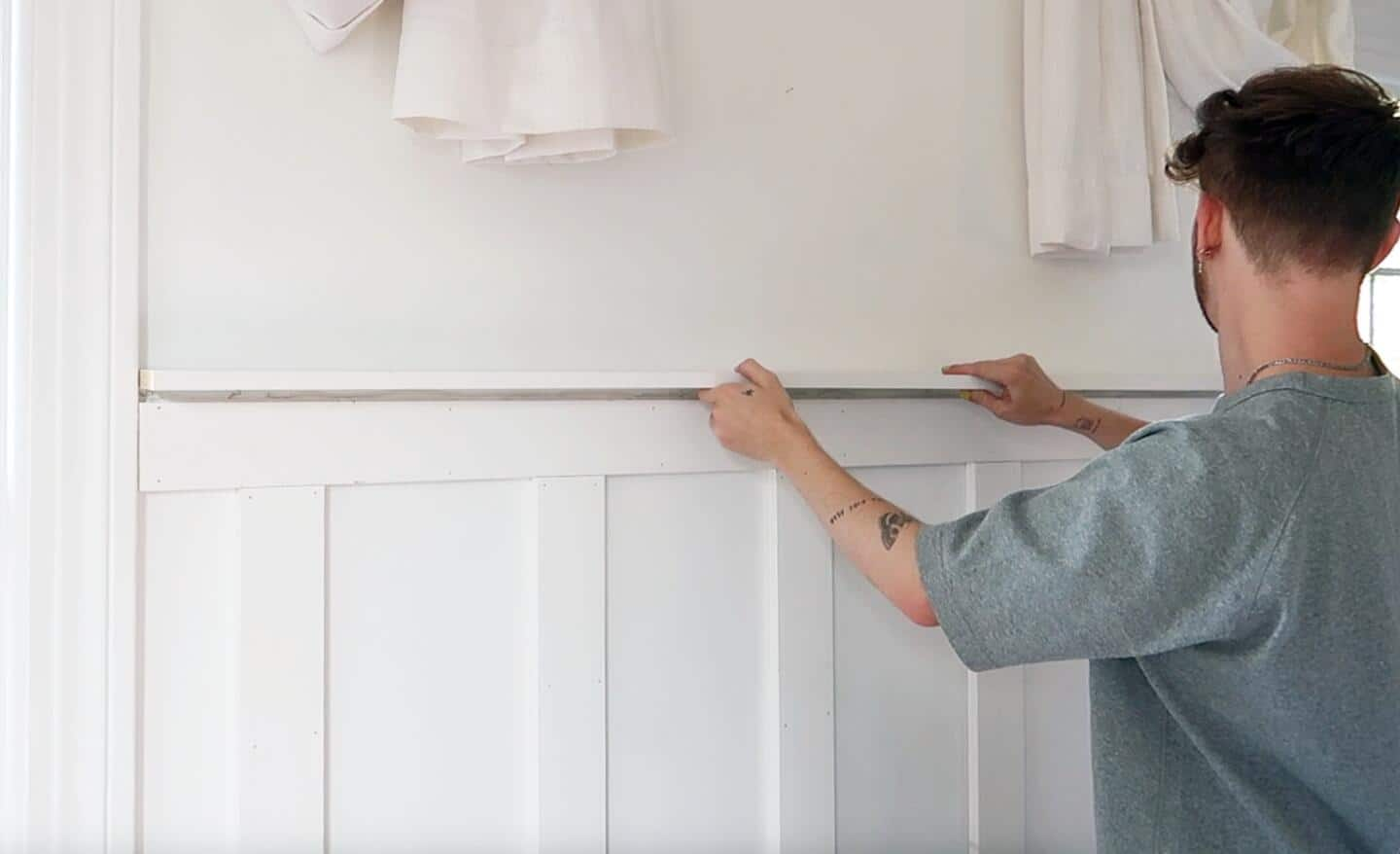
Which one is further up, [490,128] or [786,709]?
[490,128]

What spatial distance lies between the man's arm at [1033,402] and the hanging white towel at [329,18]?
2.40 feet

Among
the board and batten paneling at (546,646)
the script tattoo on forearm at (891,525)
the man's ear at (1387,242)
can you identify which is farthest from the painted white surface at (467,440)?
the man's ear at (1387,242)

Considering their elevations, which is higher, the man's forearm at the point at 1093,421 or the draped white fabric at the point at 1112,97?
the draped white fabric at the point at 1112,97

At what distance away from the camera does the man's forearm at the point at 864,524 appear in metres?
1.00

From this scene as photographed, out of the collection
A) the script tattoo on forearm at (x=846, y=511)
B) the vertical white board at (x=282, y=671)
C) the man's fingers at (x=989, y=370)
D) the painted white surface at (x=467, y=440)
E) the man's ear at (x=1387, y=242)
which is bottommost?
the vertical white board at (x=282, y=671)

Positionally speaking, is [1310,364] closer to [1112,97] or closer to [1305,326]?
[1305,326]

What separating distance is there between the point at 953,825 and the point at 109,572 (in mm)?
982

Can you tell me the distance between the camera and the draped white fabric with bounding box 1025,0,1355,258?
1436 mm

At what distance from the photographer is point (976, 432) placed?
142cm

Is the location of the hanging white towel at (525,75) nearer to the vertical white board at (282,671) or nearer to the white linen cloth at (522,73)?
the white linen cloth at (522,73)

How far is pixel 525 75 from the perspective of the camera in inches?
40.9

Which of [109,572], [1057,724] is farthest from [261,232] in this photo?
[1057,724]

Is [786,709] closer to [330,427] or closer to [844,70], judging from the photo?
[330,427]

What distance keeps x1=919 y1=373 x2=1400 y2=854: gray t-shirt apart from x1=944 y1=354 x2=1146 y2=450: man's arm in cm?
38
